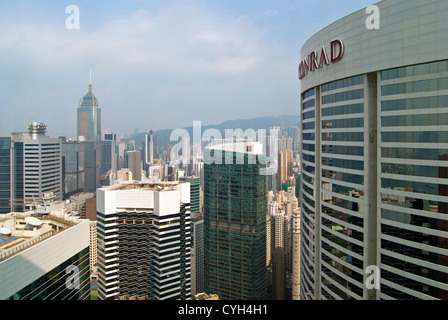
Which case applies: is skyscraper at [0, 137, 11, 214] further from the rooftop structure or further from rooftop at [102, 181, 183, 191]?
the rooftop structure

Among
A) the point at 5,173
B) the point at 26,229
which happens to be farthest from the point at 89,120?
the point at 26,229

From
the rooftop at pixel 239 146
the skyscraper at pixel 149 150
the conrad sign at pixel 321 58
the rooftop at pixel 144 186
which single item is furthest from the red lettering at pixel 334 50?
the skyscraper at pixel 149 150

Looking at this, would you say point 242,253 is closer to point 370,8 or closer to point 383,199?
point 383,199

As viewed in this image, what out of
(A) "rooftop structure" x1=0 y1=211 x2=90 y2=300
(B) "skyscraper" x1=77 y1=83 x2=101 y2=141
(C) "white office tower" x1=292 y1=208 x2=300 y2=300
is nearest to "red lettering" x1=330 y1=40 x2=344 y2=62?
(A) "rooftop structure" x1=0 y1=211 x2=90 y2=300

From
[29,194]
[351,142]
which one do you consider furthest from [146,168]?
[351,142]

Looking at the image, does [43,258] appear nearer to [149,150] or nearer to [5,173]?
[149,150]
